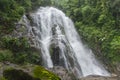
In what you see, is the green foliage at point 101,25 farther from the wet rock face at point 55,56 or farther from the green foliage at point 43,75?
the green foliage at point 43,75

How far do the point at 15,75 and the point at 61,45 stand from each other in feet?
41.0

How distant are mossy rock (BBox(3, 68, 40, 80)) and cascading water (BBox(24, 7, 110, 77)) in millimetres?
11046

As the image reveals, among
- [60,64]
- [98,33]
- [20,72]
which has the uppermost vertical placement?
[98,33]

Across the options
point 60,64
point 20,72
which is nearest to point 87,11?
point 60,64

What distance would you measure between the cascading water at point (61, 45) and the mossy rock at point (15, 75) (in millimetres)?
11046

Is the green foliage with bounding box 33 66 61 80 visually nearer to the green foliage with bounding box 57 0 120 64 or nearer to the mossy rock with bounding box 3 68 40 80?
the mossy rock with bounding box 3 68 40 80

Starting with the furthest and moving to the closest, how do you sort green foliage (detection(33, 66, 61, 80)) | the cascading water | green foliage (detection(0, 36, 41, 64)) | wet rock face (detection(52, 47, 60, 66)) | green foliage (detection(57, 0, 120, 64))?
green foliage (detection(57, 0, 120, 64)) < the cascading water < wet rock face (detection(52, 47, 60, 66)) < green foliage (detection(0, 36, 41, 64)) < green foliage (detection(33, 66, 61, 80))

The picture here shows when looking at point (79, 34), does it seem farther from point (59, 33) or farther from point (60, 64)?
point (60, 64)

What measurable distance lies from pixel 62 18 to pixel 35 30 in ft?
18.5

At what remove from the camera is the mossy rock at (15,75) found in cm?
571

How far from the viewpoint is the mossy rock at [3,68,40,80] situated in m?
5.71

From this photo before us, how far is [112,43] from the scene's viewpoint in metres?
20.2

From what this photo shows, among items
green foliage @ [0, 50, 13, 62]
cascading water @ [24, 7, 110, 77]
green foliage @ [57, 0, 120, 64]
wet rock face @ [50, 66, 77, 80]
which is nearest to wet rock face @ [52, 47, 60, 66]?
cascading water @ [24, 7, 110, 77]

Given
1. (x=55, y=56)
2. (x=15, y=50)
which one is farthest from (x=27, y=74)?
(x=55, y=56)
